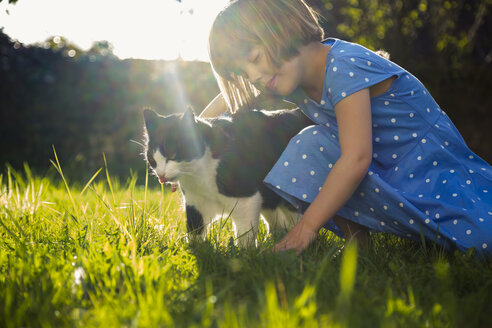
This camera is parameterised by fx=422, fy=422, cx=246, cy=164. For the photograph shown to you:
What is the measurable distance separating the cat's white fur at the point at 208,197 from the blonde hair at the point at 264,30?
0.54 metres

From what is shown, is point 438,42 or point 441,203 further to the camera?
point 438,42

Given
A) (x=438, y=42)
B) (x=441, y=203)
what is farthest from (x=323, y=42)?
(x=438, y=42)

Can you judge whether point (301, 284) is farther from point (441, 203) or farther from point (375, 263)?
point (441, 203)

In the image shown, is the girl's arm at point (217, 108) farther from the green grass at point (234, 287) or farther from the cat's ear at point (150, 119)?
the green grass at point (234, 287)

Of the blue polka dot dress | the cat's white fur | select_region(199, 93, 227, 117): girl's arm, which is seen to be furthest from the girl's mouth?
select_region(199, 93, 227, 117): girl's arm

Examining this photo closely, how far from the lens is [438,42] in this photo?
6.66m

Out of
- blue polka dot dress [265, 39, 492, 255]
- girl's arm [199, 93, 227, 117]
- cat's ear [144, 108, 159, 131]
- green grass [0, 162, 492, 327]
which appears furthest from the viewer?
girl's arm [199, 93, 227, 117]

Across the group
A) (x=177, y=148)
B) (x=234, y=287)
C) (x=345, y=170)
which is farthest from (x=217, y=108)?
(x=234, y=287)

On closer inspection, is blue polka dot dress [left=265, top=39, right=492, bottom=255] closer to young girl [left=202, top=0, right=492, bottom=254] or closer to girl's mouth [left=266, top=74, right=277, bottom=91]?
young girl [left=202, top=0, right=492, bottom=254]

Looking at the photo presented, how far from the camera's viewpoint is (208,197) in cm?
222

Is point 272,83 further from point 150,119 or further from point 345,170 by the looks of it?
point 150,119

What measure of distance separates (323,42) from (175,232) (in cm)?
120

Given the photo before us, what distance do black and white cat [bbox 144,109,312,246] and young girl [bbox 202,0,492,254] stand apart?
220 millimetres

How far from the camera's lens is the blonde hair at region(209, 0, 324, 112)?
189 centimetres
